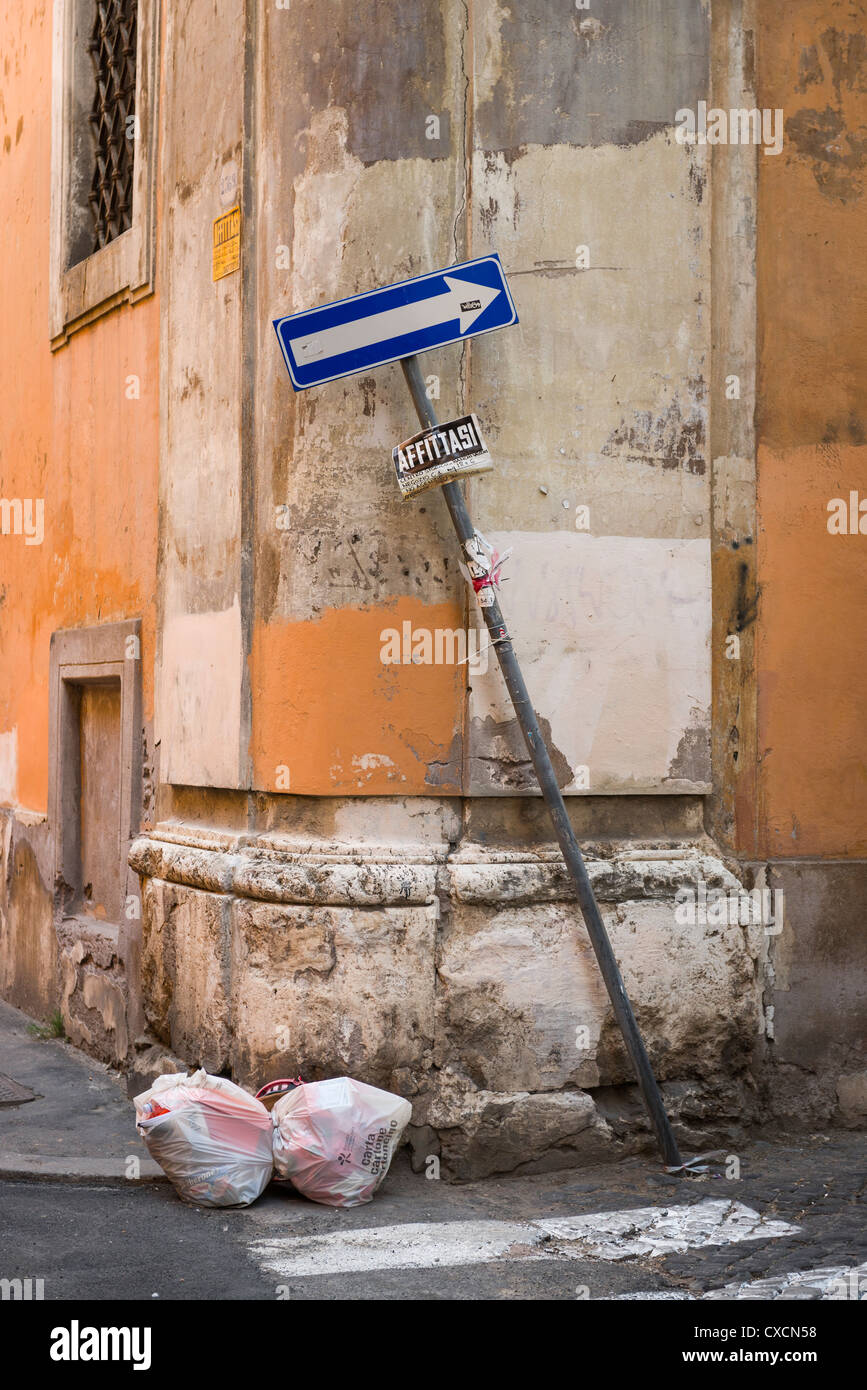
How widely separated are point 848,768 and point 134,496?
128 inches

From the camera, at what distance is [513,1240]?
14.1 ft

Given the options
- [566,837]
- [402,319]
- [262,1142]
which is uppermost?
[402,319]

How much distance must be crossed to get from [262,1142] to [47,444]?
450 centimetres

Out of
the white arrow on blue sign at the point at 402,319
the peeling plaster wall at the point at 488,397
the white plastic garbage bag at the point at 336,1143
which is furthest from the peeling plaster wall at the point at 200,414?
the white plastic garbage bag at the point at 336,1143

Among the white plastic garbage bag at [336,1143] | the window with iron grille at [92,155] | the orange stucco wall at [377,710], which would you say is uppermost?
the window with iron grille at [92,155]

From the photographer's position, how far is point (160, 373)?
6266 millimetres

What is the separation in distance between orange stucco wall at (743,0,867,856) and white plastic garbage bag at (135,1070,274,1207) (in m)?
2.03

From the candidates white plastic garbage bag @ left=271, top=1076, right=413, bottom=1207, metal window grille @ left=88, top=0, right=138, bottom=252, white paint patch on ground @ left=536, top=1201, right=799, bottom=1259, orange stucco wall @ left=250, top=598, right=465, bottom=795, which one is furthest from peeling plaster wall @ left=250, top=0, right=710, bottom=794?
metal window grille @ left=88, top=0, right=138, bottom=252

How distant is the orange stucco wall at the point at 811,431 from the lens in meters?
5.41

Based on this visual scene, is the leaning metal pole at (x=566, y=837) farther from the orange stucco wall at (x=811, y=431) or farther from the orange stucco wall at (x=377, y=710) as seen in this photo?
the orange stucco wall at (x=811, y=431)

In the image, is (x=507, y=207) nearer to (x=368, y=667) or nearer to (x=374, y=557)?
(x=374, y=557)

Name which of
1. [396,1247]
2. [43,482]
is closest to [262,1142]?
[396,1247]

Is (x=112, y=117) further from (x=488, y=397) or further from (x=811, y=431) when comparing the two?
(x=811, y=431)
